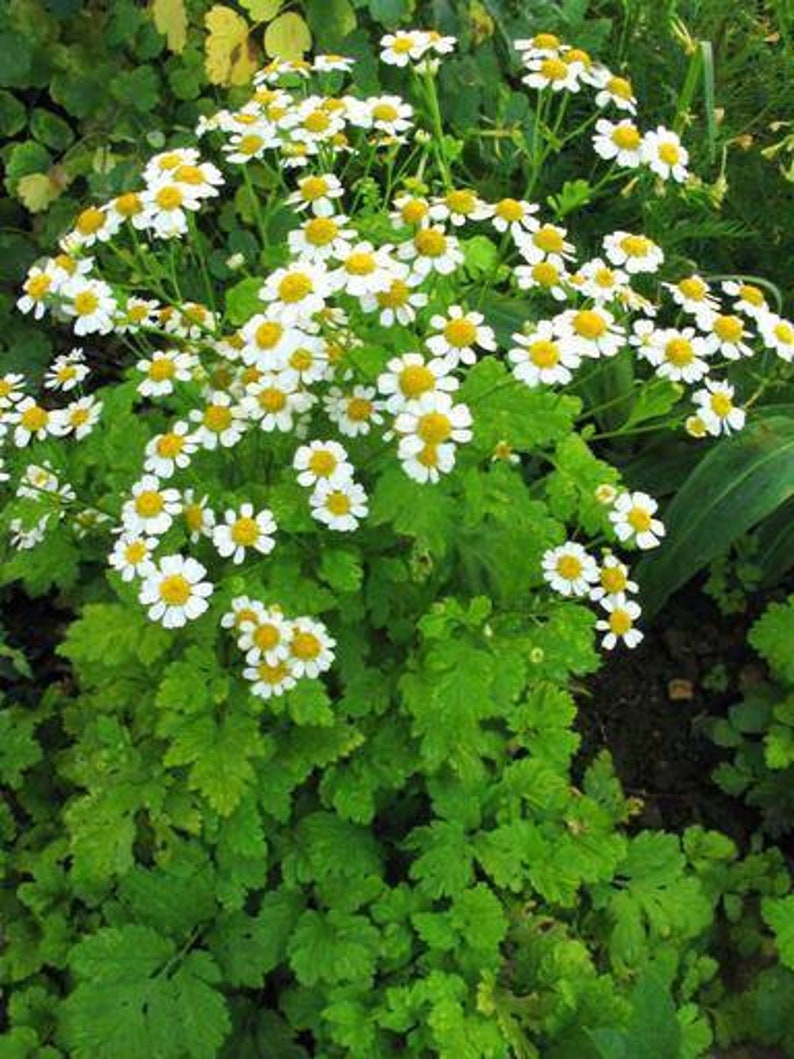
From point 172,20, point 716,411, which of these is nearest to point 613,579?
point 716,411

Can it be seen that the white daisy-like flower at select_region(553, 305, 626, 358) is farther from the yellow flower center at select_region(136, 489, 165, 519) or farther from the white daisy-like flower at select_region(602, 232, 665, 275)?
the yellow flower center at select_region(136, 489, 165, 519)

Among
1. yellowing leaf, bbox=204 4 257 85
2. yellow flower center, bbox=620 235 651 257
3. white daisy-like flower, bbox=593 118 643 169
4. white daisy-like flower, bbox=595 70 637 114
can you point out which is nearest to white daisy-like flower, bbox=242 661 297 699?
yellow flower center, bbox=620 235 651 257

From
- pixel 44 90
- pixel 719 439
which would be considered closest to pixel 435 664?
pixel 719 439

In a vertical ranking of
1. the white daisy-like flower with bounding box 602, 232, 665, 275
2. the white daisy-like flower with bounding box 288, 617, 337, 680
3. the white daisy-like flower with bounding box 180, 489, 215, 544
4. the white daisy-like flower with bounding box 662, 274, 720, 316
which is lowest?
the white daisy-like flower with bounding box 288, 617, 337, 680

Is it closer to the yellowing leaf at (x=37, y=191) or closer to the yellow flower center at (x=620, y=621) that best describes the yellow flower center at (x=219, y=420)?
the yellow flower center at (x=620, y=621)

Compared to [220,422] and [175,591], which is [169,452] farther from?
[175,591]

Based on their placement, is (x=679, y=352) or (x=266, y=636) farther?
(x=679, y=352)

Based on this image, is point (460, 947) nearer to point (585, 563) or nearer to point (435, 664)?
point (435, 664)
